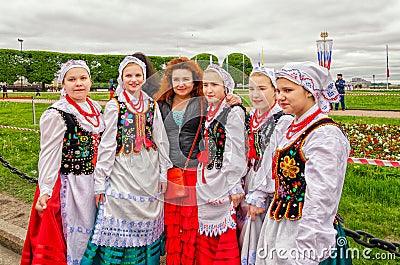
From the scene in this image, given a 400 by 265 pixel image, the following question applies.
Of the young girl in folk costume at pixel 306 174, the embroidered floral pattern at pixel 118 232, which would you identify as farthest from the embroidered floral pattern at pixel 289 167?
the embroidered floral pattern at pixel 118 232

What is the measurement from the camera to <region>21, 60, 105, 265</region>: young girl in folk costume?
9.50 ft

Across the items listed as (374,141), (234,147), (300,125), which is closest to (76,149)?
(234,147)

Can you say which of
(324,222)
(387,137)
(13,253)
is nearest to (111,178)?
(324,222)

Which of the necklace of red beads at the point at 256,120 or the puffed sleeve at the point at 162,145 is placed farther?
the puffed sleeve at the point at 162,145

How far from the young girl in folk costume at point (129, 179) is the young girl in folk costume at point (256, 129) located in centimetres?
65

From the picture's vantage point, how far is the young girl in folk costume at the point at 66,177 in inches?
114

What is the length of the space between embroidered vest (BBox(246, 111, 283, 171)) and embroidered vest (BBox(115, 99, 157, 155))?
2.53 feet

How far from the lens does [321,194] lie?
202 cm

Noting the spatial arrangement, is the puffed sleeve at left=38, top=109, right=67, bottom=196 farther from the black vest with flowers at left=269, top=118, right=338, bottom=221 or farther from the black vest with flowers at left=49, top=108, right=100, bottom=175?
the black vest with flowers at left=269, top=118, right=338, bottom=221

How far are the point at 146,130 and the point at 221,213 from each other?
86cm

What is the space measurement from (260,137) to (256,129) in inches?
2.7

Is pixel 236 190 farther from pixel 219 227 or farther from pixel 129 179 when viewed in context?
pixel 129 179

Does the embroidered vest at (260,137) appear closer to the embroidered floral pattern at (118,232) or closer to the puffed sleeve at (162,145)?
the puffed sleeve at (162,145)

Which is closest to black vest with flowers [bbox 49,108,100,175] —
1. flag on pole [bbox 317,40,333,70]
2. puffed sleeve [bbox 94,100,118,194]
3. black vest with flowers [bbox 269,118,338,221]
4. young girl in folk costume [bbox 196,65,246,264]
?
puffed sleeve [bbox 94,100,118,194]
